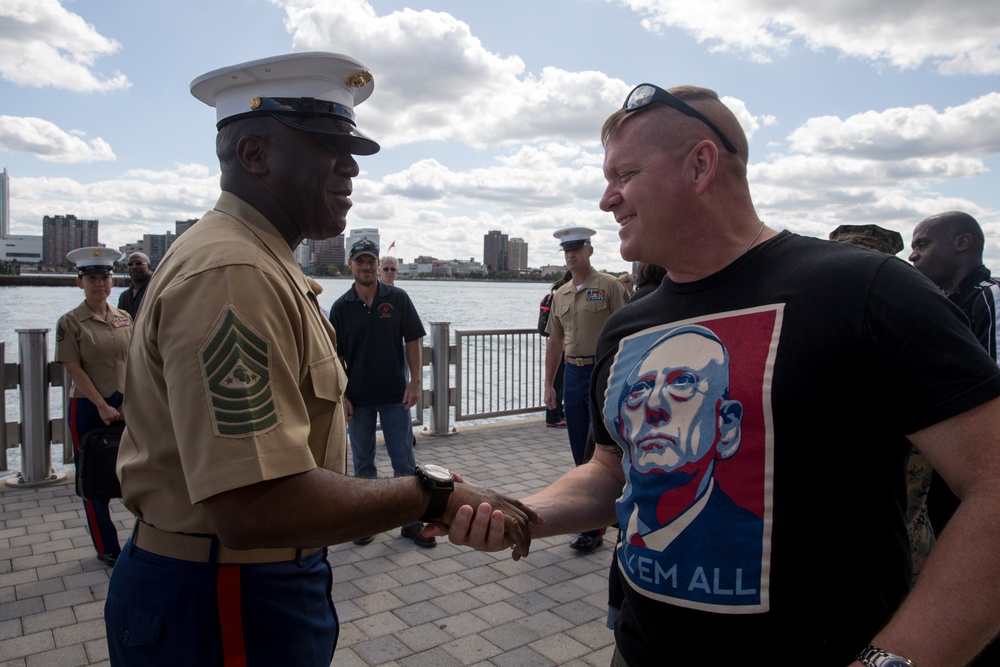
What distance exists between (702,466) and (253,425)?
39.6 inches

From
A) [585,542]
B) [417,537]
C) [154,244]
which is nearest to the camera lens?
[585,542]

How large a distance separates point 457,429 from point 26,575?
5.69m

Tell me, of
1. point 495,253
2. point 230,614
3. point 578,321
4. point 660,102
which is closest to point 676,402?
point 660,102

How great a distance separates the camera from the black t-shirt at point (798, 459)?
1413mm

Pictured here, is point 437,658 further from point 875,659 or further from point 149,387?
point 875,659

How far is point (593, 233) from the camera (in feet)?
21.9

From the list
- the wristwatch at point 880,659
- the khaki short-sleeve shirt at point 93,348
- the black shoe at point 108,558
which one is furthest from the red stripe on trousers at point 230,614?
the khaki short-sleeve shirt at point 93,348

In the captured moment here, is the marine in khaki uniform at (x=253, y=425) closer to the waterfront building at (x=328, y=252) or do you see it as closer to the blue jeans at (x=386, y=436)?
the waterfront building at (x=328, y=252)

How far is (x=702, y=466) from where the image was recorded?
160 cm

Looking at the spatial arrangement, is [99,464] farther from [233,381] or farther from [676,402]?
[676,402]

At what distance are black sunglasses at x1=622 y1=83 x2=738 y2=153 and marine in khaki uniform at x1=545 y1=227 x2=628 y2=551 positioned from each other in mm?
3774

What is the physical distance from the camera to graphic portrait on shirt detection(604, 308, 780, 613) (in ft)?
4.99

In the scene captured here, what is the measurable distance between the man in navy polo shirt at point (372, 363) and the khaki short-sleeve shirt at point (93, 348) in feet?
5.71

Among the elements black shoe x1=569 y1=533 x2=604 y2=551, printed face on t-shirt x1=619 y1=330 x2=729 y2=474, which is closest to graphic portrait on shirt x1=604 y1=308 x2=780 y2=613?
printed face on t-shirt x1=619 y1=330 x2=729 y2=474
